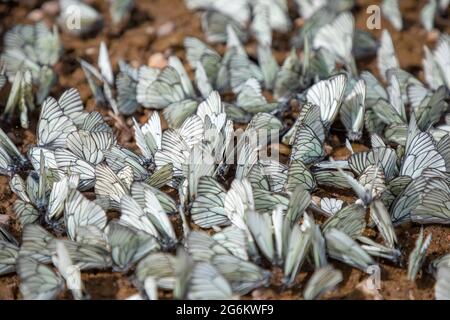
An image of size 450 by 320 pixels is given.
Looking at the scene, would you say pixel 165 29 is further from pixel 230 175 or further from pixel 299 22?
pixel 230 175

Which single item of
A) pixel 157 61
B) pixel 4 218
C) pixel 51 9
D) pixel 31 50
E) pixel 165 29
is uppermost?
pixel 51 9

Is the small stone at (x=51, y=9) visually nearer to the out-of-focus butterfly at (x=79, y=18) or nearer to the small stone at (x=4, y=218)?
the out-of-focus butterfly at (x=79, y=18)

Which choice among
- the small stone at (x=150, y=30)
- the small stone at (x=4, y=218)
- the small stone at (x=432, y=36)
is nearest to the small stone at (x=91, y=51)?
the small stone at (x=150, y=30)

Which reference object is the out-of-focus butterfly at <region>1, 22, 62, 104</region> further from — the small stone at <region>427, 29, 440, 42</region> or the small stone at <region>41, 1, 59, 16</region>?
the small stone at <region>427, 29, 440, 42</region>

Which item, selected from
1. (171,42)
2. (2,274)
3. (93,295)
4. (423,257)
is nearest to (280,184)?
(423,257)

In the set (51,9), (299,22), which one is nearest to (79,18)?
(51,9)

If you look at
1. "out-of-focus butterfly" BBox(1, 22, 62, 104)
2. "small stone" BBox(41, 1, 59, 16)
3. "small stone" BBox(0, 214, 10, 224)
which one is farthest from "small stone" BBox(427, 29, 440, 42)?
"small stone" BBox(0, 214, 10, 224)
